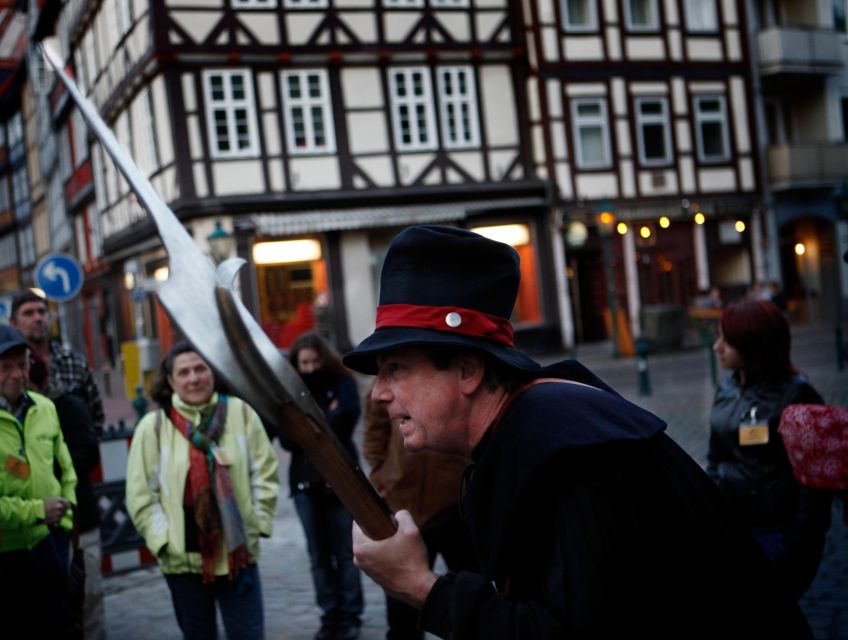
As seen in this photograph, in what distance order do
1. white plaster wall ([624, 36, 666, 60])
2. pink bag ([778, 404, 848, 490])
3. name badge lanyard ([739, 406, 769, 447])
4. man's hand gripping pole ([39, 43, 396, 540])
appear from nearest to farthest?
man's hand gripping pole ([39, 43, 396, 540]) < pink bag ([778, 404, 848, 490]) < name badge lanyard ([739, 406, 769, 447]) < white plaster wall ([624, 36, 666, 60])

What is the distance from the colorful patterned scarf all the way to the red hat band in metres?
2.75

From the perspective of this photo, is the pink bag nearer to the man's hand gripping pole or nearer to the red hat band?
Result: the red hat band

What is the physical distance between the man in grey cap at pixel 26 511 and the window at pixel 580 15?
22624 millimetres

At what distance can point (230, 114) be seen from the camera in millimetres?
21859

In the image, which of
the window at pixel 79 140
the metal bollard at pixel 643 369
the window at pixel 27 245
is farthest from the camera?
the window at pixel 27 245

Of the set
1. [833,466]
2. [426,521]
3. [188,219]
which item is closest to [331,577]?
[426,521]

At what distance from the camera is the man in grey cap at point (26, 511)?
163 inches

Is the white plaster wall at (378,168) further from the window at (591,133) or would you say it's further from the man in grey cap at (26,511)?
the man in grey cap at (26,511)

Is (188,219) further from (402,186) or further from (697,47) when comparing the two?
(697,47)

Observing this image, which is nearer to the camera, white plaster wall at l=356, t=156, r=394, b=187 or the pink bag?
the pink bag

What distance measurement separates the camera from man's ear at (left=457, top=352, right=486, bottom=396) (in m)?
1.89

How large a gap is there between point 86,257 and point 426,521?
33514 mm

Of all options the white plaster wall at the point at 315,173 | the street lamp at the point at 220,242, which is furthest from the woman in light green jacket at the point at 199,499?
the white plaster wall at the point at 315,173

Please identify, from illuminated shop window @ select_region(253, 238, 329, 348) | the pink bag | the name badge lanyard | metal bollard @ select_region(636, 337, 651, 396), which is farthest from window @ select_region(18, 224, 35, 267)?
the pink bag
